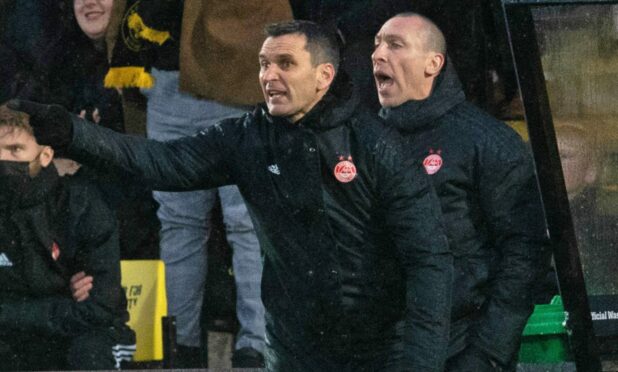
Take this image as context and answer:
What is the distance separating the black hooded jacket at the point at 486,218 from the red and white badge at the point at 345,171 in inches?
20.6

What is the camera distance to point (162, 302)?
7.80 m

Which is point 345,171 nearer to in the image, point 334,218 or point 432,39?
point 334,218

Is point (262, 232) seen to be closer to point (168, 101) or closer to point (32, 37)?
point (168, 101)

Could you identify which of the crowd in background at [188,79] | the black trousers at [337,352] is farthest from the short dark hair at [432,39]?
the black trousers at [337,352]

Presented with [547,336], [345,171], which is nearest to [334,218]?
[345,171]

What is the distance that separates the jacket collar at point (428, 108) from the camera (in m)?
6.05

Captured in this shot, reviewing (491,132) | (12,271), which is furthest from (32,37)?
(491,132)

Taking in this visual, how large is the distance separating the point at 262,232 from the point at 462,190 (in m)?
0.93

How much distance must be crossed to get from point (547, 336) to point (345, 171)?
1579 mm

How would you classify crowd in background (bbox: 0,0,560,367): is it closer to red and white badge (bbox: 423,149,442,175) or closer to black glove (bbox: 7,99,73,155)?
red and white badge (bbox: 423,149,442,175)

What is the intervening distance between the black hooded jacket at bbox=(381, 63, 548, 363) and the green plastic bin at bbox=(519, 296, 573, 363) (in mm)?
507

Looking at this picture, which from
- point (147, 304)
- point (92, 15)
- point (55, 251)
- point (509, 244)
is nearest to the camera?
point (509, 244)

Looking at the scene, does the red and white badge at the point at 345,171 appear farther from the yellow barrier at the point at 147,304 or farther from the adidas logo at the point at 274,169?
the yellow barrier at the point at 147,304

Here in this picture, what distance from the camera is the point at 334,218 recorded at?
532cm
